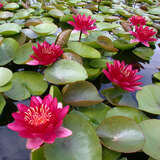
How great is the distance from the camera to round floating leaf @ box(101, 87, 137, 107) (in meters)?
1.03

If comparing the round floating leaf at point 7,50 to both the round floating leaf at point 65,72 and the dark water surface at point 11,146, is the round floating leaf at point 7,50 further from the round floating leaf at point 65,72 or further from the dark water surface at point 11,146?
the dark water surface at point 11,146

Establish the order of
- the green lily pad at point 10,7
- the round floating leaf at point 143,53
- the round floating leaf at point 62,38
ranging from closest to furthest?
the round floating leaf at point 62,38
the round floating leaf at point 143,53
the green lily pad at point 10,7

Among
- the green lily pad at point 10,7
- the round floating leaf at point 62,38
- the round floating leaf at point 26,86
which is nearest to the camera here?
the round floating leaf at point 26,86

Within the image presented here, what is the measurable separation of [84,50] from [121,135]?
777 millimetres

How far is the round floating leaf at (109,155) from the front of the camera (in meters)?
0.75

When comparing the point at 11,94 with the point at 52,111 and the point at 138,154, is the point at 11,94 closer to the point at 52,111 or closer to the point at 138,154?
the point at 52,111

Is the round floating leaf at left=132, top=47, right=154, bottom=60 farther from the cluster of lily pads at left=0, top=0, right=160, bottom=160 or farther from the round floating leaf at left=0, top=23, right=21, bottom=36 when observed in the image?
the round floating leaf at left=0, top=23, right=21, bottom=36

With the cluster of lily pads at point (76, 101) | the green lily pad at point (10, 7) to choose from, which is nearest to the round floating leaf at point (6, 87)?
the cluster of lily pads at point (76, 101)

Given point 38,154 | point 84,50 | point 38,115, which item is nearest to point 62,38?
point 84,50

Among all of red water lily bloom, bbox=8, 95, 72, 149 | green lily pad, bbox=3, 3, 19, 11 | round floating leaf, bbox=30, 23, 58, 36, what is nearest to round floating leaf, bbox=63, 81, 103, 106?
red water lily bloom, bbox=8, 95, 72, 149

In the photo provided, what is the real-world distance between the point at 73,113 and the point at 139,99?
1.48ft

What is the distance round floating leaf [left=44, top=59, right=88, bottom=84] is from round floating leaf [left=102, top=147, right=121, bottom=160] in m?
0.43

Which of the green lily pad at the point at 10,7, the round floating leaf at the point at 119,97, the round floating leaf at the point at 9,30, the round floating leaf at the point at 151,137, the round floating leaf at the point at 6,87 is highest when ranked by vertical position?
the green lily pad at the point at 10,7

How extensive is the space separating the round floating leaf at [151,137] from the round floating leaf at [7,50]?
1.03 meters
